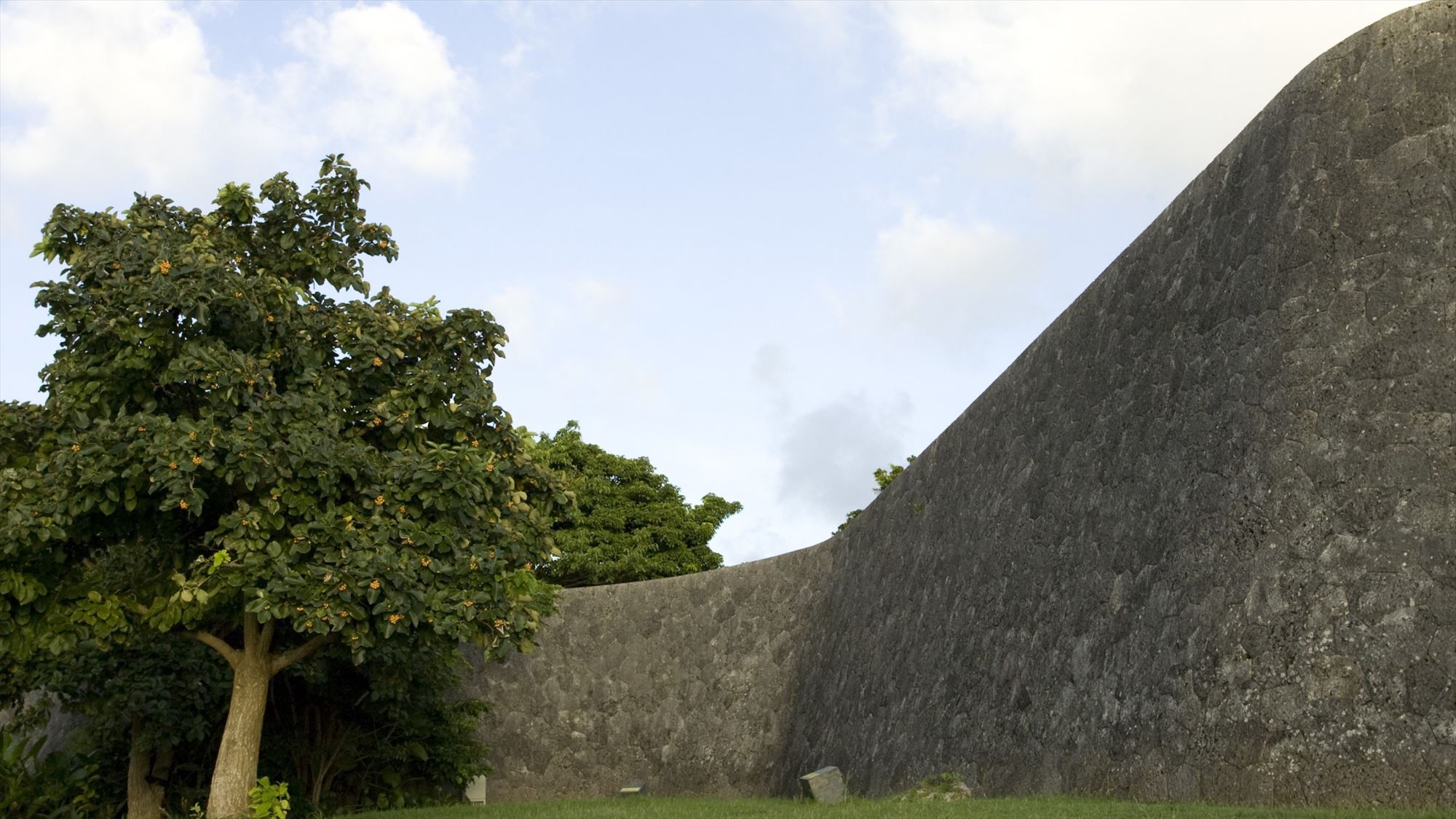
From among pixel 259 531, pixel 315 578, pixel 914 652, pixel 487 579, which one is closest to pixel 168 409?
pixel 259 531

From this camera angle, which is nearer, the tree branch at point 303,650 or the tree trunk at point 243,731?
the tree trunk at point 243,731

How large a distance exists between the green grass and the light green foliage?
224cm

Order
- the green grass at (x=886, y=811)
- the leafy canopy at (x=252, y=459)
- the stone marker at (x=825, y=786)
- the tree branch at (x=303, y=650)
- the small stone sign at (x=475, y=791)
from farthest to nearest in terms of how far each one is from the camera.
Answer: the small stone sign at (x=475, y=791)
the stone marker at (x=825, y=786)
the tree branch at (x=303, y=650)
the leafy canopy at (x=252, y=459)
the green grass at (x=886, y=811)

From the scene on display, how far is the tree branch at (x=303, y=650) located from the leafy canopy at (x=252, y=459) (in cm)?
38

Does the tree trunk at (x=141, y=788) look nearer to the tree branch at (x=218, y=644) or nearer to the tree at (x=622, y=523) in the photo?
the tree branch at (x=218, y=644)

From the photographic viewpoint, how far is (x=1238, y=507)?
9.88 meters

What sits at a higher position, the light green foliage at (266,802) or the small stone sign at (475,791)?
the small stone sign at (475,791)

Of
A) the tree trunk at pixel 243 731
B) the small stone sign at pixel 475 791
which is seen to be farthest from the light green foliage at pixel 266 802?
the small stone sign at pixel 475 791

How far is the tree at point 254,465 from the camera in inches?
424

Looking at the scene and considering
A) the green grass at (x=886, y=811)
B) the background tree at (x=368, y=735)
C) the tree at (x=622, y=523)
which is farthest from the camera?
the tree at (x=622, y=523)

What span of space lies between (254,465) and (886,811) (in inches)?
248

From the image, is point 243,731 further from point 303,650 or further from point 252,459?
point 252,459

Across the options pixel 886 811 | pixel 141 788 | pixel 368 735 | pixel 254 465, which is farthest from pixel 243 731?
pixel 886 811

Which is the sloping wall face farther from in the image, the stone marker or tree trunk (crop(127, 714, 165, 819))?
tree trunk (crop(127, 714, 165, 819))
